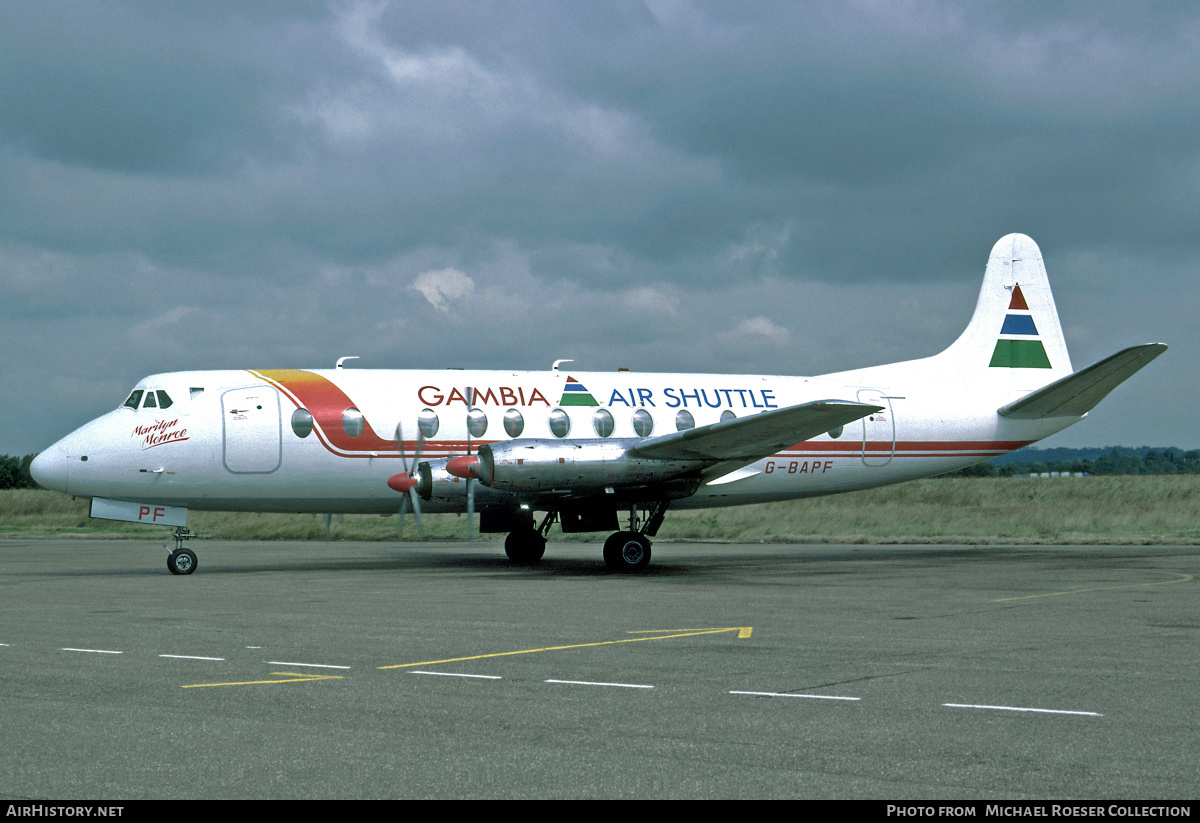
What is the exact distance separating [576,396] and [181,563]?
8.81 m

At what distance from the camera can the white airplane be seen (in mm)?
21656

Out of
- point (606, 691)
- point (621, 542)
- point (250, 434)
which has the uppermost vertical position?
point (250, 434)

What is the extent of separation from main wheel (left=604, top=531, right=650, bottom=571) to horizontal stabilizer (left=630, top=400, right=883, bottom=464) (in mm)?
1912

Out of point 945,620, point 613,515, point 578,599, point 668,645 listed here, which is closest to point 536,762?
point 668,645

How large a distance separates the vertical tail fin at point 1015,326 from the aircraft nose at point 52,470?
2030cm

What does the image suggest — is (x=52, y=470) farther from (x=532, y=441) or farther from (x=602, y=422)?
(x=602, y=422)

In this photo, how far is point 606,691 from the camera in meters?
8.76

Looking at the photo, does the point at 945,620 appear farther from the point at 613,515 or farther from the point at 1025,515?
the point at 1025,515

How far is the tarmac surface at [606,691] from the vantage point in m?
6.13

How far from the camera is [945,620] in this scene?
13414 millimetres

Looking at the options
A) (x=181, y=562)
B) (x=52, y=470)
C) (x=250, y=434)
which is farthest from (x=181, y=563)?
(x=52, y=470)

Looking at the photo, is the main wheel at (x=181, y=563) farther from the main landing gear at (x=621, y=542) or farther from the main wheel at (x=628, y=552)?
the main wheel at (x=628, y=552)

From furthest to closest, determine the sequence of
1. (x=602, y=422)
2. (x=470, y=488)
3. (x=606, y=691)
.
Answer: (x=602, y=422) → (x=470, y=488) → (x=606, y=691)

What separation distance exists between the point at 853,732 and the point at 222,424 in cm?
1778
